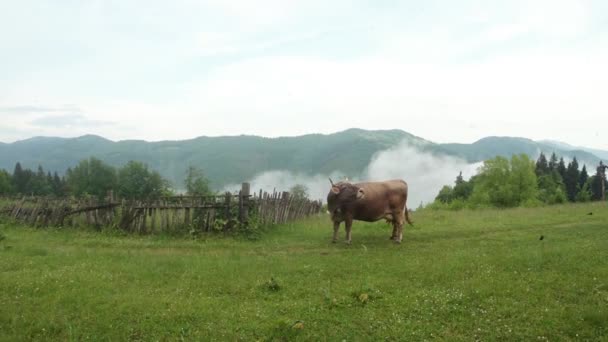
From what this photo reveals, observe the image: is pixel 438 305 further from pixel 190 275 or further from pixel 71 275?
pixel 71 275

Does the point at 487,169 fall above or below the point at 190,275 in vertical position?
A: above

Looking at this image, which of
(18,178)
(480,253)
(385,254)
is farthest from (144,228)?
(18,178)

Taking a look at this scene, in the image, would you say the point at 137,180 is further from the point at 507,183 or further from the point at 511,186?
the point at 511,186

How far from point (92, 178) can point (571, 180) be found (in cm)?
8928

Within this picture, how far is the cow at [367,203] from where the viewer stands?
14.2m

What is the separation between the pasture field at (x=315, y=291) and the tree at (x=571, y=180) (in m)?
77.7

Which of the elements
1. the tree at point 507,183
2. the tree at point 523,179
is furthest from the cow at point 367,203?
the tree at point 523,179

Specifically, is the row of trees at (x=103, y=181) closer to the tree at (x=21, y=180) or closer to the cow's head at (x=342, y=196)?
the tree at (x=21, y=180)

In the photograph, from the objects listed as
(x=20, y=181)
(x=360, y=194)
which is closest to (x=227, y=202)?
(x=360, y=194)

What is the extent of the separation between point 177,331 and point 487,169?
63.0 m

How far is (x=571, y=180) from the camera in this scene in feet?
265

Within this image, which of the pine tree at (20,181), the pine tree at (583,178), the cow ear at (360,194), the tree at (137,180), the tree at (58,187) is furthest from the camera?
the pine tree at (20,181)

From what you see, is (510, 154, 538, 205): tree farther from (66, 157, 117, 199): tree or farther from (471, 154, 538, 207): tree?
(66, 157, 117, 199): tree

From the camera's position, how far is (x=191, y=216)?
53.4ft
